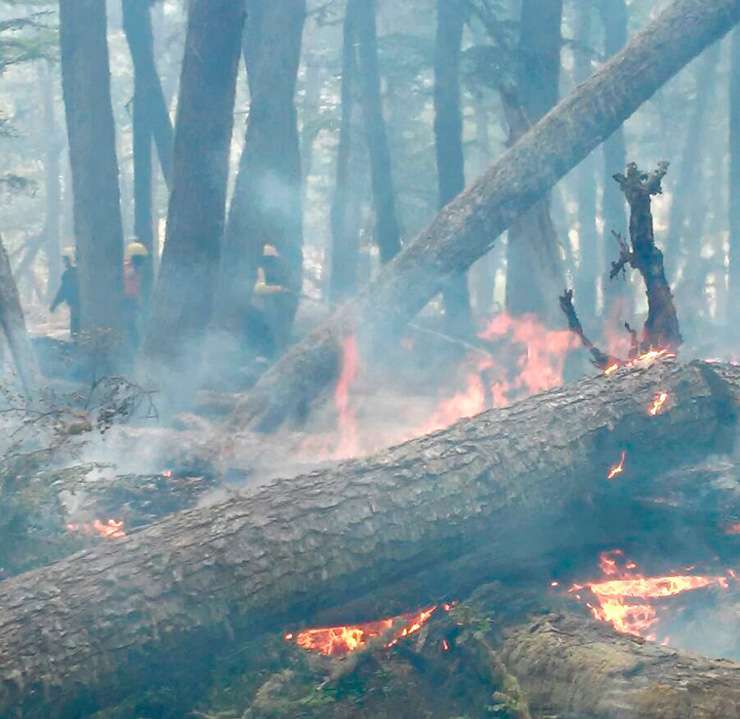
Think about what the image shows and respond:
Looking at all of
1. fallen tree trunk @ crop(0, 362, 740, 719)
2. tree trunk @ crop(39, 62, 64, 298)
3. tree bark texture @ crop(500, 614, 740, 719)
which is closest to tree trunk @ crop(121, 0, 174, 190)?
fallen tree trunk @ crop(0, 362, 740, 719)

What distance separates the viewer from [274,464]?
380 inches

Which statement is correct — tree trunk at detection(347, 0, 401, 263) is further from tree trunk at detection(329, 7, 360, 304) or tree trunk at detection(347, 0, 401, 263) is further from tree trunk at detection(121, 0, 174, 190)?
tree trunk at detection(121, 0, 174, 190)

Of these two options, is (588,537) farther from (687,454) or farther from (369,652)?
(369,652)

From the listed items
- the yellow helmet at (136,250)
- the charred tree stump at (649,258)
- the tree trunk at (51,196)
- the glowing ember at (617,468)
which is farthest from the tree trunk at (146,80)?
the tree trunk at (51,196)

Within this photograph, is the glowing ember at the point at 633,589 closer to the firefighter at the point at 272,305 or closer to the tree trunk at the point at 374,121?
the firefighter at the point at 272,305

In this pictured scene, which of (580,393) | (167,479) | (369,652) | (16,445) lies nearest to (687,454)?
(580,393)

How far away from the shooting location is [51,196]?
30844mm

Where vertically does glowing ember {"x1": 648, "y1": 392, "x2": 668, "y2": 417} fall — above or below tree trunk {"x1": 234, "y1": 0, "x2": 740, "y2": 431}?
below

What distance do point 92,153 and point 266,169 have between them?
2.80 m

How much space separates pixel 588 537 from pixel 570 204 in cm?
3550

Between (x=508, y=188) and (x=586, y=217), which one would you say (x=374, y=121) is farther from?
(x=586, y=217)

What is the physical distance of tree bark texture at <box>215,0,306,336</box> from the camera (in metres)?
14.2

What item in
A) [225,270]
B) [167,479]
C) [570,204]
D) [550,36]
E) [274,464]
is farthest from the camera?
[570,204]

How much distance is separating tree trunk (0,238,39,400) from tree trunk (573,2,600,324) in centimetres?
1345
